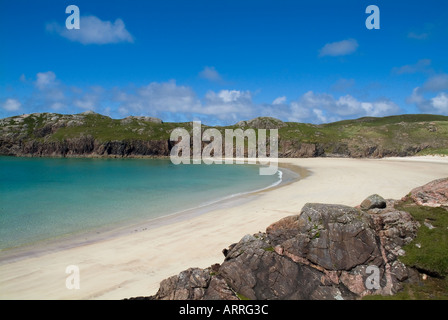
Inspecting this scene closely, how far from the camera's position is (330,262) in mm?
8758

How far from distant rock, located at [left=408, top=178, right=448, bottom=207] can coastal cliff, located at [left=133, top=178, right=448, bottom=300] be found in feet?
6.98

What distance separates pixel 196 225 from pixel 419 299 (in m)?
13.7

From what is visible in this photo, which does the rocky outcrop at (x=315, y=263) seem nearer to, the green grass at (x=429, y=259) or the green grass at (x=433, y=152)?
the green grass at (x=429, y=259)

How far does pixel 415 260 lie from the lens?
8.52m

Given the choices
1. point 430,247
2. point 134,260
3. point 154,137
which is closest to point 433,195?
point 430,247

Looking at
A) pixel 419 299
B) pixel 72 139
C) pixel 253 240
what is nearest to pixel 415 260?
pixel 419 299

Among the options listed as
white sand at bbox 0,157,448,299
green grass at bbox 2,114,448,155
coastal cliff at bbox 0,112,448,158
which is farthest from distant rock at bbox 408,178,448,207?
green grass at bbox 2,114,448,155

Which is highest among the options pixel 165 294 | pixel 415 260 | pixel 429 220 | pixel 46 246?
pixel 429 220

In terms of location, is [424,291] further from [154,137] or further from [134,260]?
[154,137]

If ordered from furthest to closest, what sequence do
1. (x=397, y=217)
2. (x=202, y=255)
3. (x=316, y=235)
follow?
(x=202, y=255) → (x=397, y=217) → (x=316, y=235)

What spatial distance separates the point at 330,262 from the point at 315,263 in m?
0.47

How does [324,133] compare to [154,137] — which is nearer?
[324,133]

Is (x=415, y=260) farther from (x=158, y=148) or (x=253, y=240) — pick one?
(x=158, y=148)

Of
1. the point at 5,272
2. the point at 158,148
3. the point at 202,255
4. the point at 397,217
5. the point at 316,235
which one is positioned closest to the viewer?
the point at 316,235
